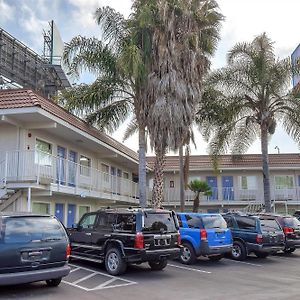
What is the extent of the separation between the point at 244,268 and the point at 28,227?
7.78 meters

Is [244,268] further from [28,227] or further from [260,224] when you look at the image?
[28,227]

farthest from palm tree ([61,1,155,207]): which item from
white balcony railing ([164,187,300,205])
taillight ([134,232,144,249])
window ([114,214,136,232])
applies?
white balcony railing ([164,187,300,205])

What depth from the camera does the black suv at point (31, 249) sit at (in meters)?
8.23

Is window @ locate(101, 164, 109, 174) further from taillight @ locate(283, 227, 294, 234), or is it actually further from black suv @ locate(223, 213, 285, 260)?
taillight @ locate(283, 227, 294, 234)

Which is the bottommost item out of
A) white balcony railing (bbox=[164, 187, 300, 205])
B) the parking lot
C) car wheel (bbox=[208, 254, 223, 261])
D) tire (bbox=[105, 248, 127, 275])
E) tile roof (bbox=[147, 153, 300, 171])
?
the parking lot

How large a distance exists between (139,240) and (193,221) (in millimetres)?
3517

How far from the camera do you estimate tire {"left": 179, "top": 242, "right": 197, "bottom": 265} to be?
542 inches

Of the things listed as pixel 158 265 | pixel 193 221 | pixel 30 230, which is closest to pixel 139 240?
pixel 158 265

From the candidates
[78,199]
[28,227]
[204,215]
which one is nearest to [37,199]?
[78,199]

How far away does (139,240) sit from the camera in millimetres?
11133

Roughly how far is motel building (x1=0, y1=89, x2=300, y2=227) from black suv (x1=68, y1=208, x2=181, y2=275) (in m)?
3.23

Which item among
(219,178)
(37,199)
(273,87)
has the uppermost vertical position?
(273,87)

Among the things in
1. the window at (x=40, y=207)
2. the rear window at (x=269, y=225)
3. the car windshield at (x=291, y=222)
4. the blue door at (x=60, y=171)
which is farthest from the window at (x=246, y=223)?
the window at (x=40, y=207)

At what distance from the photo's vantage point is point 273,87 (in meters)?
21.8
